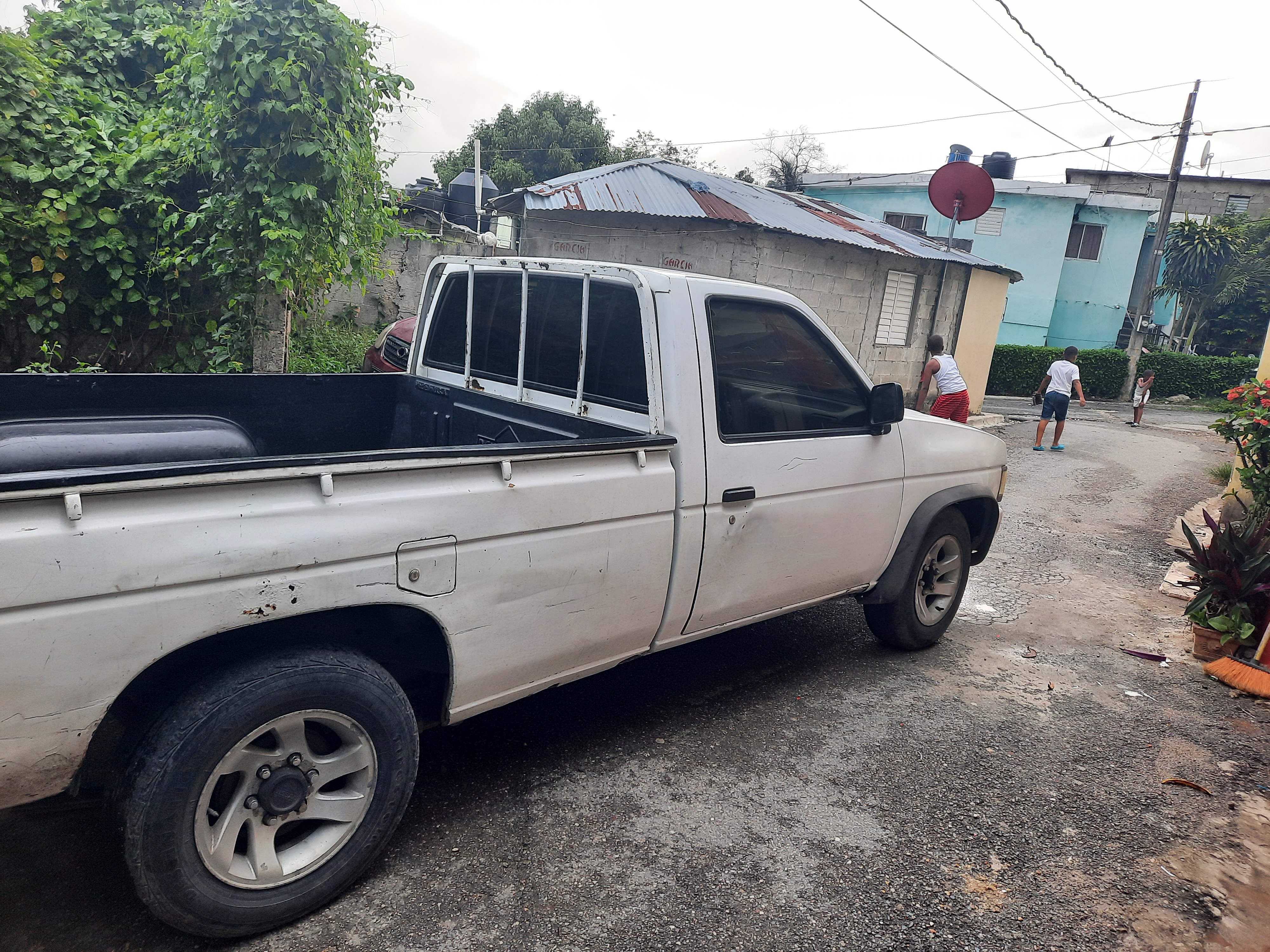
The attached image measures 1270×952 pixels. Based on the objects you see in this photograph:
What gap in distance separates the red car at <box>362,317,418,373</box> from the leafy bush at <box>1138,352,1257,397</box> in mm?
24287

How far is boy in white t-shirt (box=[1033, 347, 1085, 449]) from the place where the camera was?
468 inches

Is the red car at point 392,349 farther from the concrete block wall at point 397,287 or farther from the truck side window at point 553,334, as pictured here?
the truck side window at point 553,334

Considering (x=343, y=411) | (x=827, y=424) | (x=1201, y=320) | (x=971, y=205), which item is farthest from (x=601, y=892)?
(x=1201, y=320)

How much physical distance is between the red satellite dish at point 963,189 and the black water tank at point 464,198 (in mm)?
15729

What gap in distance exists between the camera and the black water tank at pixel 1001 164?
24266mm

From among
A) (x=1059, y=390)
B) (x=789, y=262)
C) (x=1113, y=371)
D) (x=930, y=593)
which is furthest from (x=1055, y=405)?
(x=1113, y=371)

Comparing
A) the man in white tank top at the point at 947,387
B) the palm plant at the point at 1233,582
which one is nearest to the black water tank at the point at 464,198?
the man in white tank top at the point at 947,387

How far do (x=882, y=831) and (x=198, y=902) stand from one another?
7.17ft

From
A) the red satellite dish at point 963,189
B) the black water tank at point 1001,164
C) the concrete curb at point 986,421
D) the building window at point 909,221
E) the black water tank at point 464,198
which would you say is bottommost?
the concrete curb at point 986,421

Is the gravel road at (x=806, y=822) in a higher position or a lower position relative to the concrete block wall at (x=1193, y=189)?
lower

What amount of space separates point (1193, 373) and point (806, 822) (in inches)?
1111

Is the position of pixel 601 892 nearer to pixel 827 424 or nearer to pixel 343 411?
pixel 827 424

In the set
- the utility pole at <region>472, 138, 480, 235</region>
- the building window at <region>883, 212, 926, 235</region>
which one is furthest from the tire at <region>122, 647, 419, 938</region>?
the building window at <region>883, 212, 926, 235</region>

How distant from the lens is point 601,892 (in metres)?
2.52
